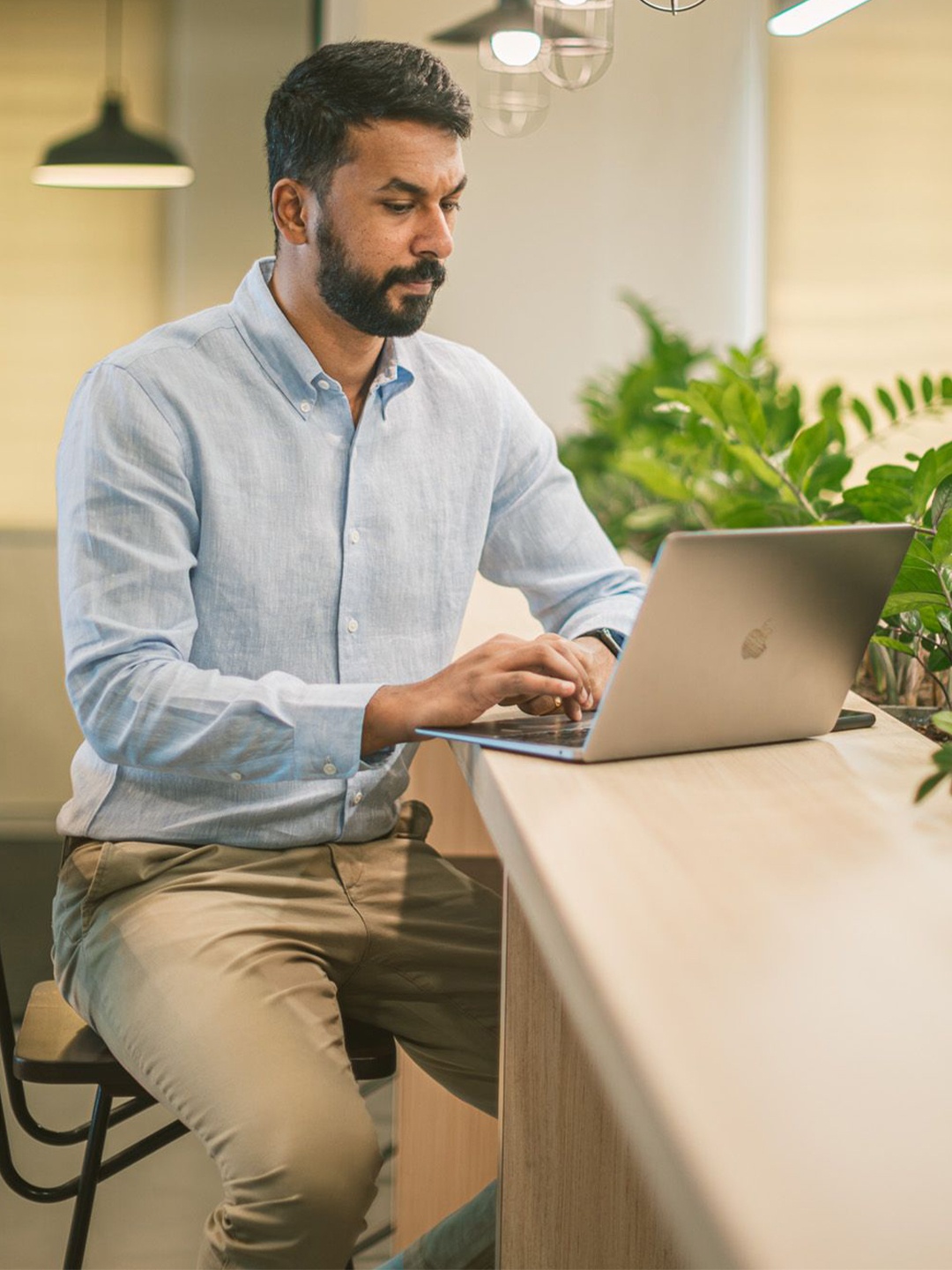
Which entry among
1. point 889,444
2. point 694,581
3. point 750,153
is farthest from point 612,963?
point 750,153

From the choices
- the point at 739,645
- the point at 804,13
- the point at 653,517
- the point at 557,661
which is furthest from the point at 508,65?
the point at 739,645

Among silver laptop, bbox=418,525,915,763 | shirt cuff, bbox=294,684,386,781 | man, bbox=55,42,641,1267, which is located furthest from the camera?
shirt cuff, bbox=294,684,386,781

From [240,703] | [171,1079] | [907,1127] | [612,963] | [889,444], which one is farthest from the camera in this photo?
[889,444]

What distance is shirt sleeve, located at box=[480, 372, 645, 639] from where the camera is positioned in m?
1.82

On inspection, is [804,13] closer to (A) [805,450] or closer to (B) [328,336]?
(A) [805,450]

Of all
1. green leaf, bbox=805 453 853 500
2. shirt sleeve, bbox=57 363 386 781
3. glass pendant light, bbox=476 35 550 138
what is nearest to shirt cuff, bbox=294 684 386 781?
shirt sleeve, bbox=57 363 386 781

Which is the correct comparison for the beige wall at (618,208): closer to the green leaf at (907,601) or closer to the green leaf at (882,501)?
the green leaf at (882,501)

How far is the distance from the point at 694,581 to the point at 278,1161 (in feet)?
1.94

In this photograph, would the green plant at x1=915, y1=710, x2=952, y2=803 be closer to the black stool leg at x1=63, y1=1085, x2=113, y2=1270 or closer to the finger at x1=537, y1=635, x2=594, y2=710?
the finger at x1=537, y1=635, x2=594, y2=710

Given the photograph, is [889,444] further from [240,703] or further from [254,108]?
[240,703]

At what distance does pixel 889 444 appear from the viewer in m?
4.47

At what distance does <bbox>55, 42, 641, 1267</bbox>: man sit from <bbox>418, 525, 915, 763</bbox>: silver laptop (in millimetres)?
132

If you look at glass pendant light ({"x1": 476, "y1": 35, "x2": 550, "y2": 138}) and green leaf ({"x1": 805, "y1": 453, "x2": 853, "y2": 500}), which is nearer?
green leaf ({"x1": 805, "y1": 453, "x2": 853, "y2": 500})

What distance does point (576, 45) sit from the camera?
2.28m
